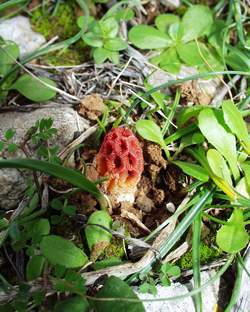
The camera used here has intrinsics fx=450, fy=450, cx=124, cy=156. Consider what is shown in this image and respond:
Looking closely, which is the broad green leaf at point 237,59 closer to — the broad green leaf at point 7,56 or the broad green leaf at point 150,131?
the broad green leaf at point 150,131

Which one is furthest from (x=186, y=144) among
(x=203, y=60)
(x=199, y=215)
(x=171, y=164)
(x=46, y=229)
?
(x=46, y=229)

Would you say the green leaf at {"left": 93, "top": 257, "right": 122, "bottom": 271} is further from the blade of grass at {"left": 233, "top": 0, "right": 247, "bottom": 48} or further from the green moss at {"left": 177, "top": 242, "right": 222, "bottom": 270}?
the blade of grass at {"left": 233, "top": 0, "right": 247, "bottom": 48}

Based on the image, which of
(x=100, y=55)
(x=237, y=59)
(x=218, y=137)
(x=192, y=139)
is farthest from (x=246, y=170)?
(x=100, y=55)

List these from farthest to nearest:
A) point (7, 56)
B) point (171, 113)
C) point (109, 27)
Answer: point (109, 27), point (7, 56), point (171, 113)

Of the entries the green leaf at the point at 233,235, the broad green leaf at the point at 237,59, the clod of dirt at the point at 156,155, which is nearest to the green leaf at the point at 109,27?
the broad green leaf at the point at 237,59

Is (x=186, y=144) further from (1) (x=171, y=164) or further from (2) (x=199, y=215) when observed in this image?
(2) (x=199, y=215)

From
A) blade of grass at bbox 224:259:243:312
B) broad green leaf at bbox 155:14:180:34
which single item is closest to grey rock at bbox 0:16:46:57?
broad green leaf at bbox 155:14:180:34

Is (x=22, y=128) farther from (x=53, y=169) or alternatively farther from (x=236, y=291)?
(x=236, y=291)
